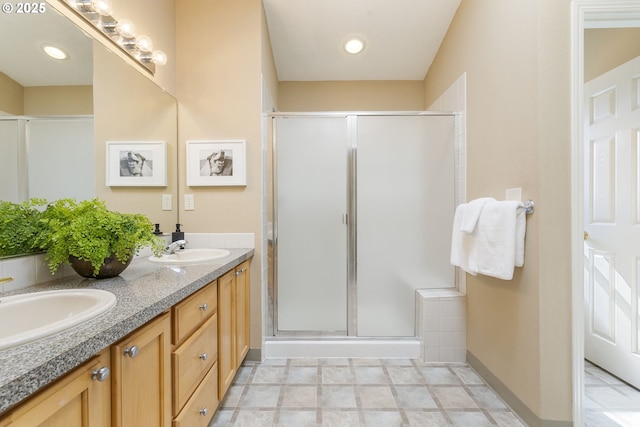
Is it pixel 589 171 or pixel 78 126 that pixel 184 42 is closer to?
pixel 78 126

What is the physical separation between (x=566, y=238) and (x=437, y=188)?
0.97 metres

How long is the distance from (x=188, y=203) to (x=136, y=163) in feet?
1.51

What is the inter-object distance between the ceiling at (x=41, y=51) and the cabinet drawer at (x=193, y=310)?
100cm

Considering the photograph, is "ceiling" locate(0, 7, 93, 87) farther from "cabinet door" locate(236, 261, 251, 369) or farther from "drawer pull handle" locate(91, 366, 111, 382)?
"cabinet door" locate(236, 261, 251, 369)

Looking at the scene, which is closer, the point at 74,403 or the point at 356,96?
the point at 74,403

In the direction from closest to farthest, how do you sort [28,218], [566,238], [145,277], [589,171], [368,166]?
[28,218] → [145,277] → [566,238] → [589,171] → [368,166]

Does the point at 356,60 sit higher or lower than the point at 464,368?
higher

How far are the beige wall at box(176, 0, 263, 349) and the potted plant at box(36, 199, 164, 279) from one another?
2.95 ft

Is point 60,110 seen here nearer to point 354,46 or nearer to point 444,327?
point 354,46

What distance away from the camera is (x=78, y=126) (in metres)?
1.23

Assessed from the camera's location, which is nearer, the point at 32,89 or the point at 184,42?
the point at 32,89

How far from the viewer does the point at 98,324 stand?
0.67 m

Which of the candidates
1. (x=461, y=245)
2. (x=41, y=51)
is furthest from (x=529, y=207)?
(x=41, y=51)

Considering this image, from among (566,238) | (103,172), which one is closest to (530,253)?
(566,238)
